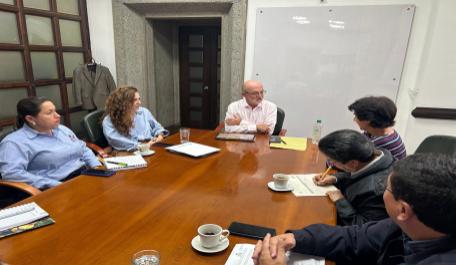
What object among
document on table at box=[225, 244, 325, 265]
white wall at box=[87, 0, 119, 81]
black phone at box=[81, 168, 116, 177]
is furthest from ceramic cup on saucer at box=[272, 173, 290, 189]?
white wall at box=[87, 0, 119, 81]

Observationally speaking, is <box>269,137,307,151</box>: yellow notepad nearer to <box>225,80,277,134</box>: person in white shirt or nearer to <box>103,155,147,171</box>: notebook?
<box>225,80,277,134</box>: person in white shirt

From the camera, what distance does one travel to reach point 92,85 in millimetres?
3844

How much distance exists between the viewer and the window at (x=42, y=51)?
310cm

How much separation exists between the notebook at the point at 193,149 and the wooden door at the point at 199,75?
318 cm

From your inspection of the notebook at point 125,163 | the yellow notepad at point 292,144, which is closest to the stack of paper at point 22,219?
the notebook at point 125,163

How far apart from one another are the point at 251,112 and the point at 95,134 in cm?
150

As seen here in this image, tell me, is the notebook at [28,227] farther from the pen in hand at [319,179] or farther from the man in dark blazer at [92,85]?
the man in dark blazer at [92,85]

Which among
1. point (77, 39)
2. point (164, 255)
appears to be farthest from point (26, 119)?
point (77, 39)

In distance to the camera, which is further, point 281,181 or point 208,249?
point 281,181

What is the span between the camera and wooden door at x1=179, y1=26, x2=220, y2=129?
509 cm

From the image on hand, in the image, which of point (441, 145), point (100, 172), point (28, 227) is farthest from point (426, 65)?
point (28, 227)

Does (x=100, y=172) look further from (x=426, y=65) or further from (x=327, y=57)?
(x=426, y=65)

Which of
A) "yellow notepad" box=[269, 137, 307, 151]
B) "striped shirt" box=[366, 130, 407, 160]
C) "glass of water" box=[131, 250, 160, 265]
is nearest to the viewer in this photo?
"glass of water" box=[131, 250, 160, 265]

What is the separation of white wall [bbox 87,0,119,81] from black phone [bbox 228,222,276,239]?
3598 mm
